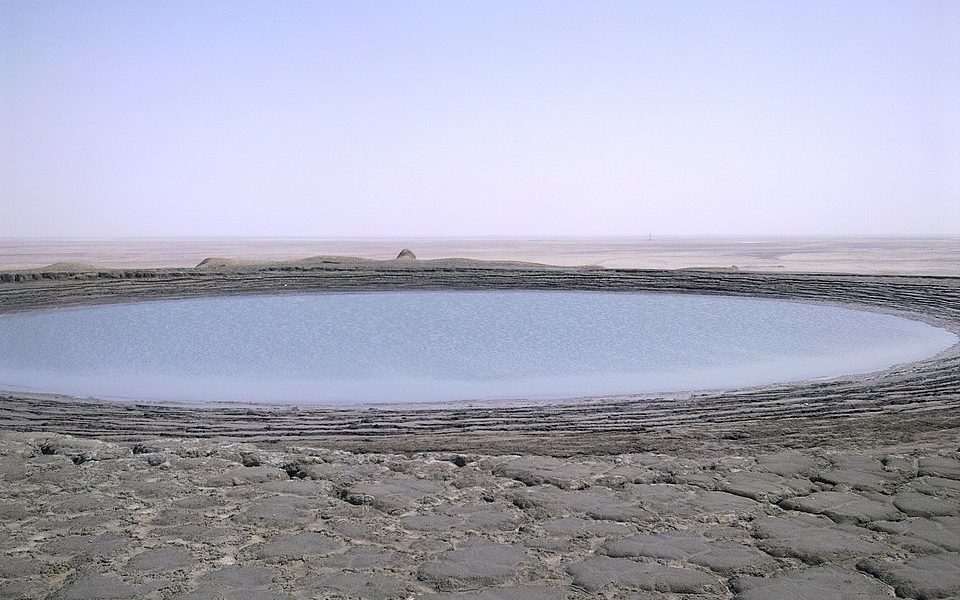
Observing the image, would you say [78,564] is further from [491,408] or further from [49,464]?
[491,408]

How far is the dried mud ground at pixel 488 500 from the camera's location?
444 cm

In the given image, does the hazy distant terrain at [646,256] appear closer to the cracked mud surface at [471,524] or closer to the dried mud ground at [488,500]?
the dried mud ground at [488,500]

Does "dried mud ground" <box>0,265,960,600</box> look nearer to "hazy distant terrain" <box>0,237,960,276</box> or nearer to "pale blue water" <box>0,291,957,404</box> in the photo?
"pale blue water" <box>0,291,957,404</box>

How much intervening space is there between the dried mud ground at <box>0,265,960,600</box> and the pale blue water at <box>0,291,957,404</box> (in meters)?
1.68

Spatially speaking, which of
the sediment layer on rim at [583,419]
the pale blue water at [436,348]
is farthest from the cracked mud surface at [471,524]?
the pale blue water at [436,348]

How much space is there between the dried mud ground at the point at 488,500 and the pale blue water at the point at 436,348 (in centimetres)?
168

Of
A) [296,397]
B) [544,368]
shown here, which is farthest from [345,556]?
[544,368]

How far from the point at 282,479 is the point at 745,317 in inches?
538

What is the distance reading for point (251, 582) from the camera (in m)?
4.39

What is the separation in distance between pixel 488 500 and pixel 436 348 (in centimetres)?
815

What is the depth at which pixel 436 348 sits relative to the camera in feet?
45.2

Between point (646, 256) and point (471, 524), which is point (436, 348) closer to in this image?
point (471, 524)

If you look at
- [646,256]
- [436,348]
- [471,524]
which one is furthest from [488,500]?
[646,256]

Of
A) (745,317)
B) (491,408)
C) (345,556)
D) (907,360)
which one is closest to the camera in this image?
(345,556)
